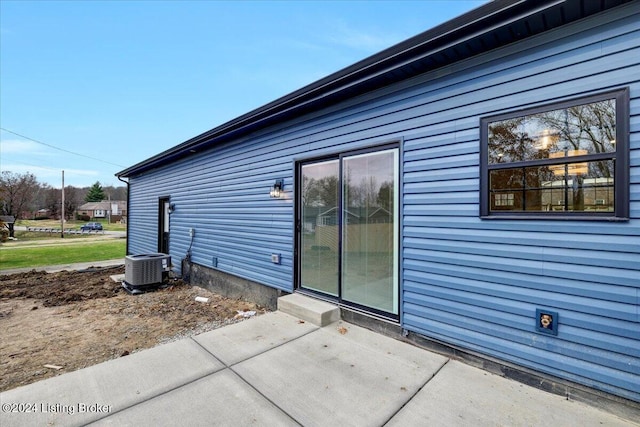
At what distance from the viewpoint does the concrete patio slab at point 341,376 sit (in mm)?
1955

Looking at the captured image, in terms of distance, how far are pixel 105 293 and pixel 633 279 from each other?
8.02 metres

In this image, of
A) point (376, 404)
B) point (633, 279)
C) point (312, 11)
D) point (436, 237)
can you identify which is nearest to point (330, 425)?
point (376, 404)

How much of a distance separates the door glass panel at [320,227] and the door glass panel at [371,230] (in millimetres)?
185

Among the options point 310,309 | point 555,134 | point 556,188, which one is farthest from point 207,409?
point 555,134

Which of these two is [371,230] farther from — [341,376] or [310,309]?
[341,376]

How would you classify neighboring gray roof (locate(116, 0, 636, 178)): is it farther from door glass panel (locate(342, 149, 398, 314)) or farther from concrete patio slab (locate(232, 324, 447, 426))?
concrete patio slab (locate(232, 324, 447, 426))

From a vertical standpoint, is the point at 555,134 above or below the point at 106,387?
above

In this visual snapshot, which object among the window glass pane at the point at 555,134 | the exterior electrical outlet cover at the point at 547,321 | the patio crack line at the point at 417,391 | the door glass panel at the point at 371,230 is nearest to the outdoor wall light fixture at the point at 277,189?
the door glass panel at the point at 371,230

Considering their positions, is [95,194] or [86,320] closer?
[86,320]

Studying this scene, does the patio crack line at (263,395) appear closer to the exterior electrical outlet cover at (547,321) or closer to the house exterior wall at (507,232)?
the house exterior wall at (507,232)

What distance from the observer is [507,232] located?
2385 millimetres

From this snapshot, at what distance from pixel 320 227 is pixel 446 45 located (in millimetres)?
2590

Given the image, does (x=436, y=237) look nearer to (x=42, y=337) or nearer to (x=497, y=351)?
(x=497, y=351)

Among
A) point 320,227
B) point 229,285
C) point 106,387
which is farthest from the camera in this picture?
point 229,285
